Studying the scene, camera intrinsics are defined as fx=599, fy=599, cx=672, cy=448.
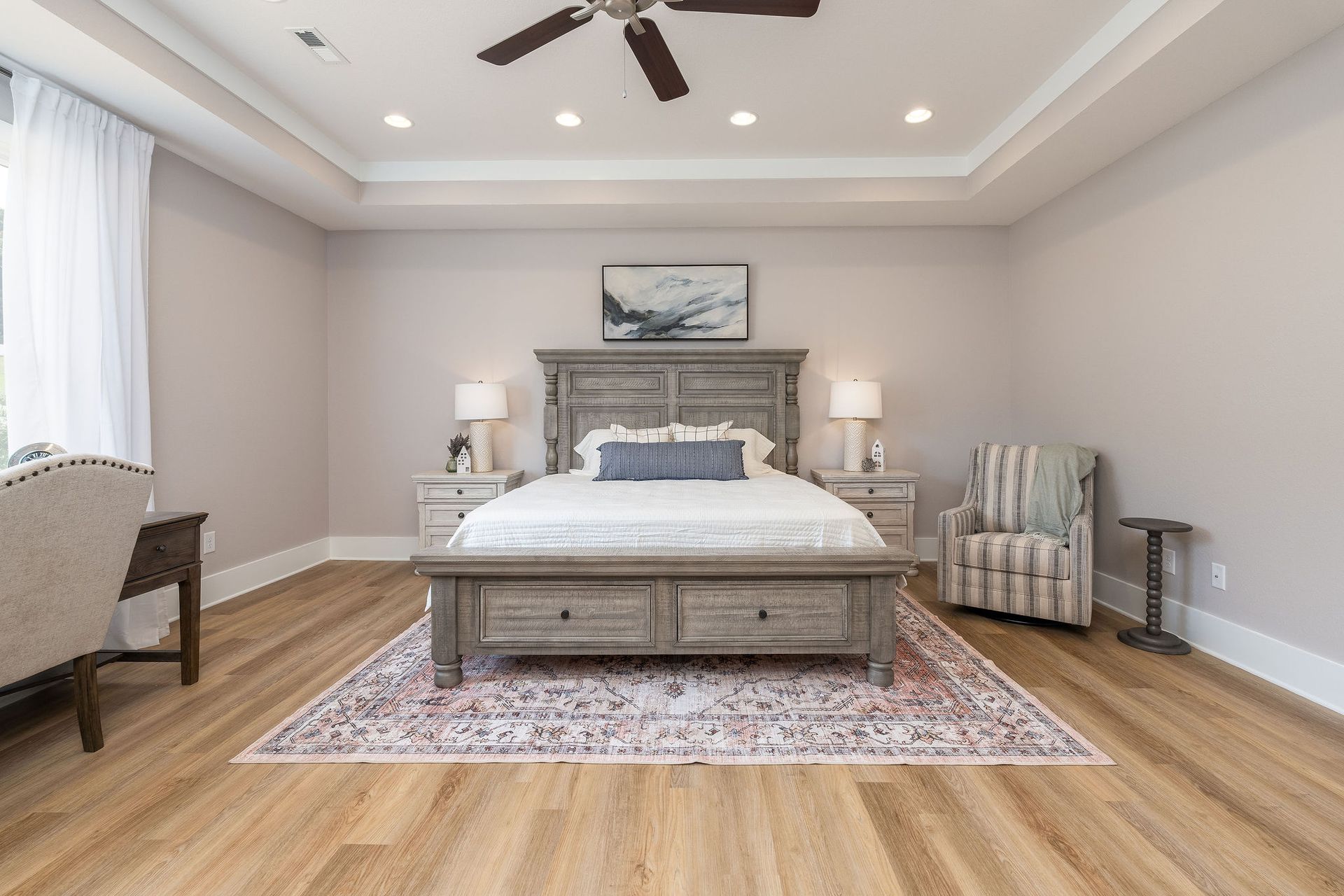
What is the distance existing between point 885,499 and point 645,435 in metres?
1.71

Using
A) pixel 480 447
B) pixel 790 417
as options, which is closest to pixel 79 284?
pixel 480 447

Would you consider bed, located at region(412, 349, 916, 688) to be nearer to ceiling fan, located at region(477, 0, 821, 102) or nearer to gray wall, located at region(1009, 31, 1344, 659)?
gray wall, located at region(1009, 31, 1344, 659)

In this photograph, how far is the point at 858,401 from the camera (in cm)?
422

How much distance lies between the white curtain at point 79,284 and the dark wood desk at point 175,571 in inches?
21.4

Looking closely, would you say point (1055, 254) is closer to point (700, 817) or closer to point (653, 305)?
point (653, 305)

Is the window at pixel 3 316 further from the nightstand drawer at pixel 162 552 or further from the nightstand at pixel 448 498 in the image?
the nightstand at pixel 448 498

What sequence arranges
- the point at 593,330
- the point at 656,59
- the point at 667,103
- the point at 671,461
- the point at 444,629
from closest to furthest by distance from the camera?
the point at 656,59
the point at 444,629
the point at 667,103
the point at 671,461
the point at 593,330

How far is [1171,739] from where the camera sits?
2006 mm

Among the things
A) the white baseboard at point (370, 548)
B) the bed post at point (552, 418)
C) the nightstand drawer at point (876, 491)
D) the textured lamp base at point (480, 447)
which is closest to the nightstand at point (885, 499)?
the nightstand drawer at point (876, 491)

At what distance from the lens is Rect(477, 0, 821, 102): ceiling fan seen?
2.01 metres

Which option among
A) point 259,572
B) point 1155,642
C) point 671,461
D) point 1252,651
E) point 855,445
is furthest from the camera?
point 855,445

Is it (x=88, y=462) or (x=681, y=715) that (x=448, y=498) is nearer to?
(x=88, y=462)

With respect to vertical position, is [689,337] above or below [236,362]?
above

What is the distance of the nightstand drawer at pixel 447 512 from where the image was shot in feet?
13.6
